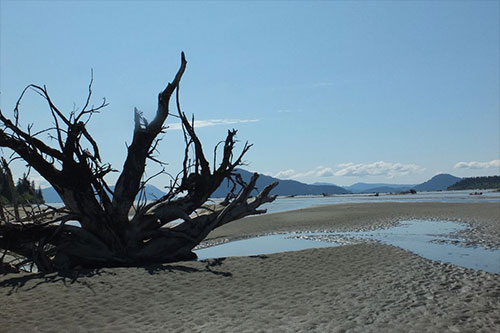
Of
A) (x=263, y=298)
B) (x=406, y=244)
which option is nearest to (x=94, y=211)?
(x=263, y=298)

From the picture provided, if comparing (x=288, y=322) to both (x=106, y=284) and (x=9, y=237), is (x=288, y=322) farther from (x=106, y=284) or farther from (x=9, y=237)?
(x=9, y=237)

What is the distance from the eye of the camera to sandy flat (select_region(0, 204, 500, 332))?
770cm

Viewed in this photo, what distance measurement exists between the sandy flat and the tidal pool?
2414mm

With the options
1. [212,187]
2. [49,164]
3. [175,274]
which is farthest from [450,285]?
[49,164]

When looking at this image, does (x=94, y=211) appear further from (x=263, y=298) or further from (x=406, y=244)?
(x=406, y=244)

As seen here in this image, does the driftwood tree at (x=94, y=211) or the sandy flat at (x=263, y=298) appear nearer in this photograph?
the sandy flat at (x=263, y=298)

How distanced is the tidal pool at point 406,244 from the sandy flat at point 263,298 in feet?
7.92

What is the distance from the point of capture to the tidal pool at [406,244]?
582 inches

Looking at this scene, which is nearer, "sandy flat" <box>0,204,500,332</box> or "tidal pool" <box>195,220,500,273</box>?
"sandy flat" <box>0,204,500,332</box>

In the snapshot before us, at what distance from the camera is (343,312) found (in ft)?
27.1

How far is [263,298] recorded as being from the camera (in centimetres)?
953

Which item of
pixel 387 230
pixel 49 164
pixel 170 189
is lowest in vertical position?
pixel 387 230

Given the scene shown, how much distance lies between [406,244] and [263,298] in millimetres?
11775

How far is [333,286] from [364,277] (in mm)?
1374
